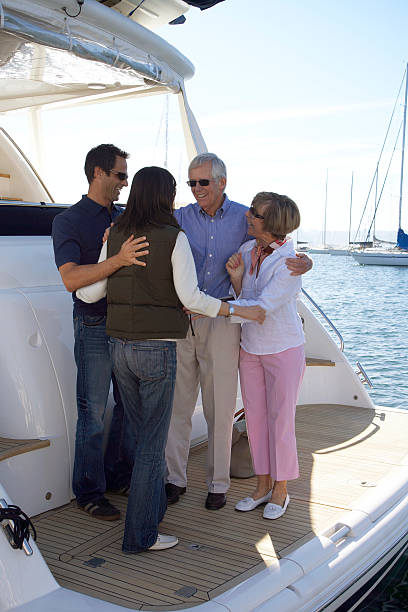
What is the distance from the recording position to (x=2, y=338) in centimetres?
341

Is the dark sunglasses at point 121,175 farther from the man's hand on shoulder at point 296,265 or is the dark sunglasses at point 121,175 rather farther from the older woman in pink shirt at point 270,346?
the man's hand on shoulder at point 296,265

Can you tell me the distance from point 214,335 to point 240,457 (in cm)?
97

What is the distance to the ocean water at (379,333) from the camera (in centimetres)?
422

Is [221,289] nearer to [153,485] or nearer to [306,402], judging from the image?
[153,485]

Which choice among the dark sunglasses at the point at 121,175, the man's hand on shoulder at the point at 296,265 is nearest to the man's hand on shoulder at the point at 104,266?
the dark sunglasses at the point at 121,175

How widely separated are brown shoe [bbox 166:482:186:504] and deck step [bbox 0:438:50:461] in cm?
78

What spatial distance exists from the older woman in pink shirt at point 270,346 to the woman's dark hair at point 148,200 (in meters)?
0.73

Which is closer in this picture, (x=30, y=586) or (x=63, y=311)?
(x=30, y=586)

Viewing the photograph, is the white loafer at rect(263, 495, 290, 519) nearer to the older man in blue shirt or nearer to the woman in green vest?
the older man in blue shirt

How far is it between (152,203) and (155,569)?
152 cm

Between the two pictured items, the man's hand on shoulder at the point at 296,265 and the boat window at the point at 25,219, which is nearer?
the man's hand on shoulder at the point at 296,265

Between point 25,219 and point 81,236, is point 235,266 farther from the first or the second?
point 25,219

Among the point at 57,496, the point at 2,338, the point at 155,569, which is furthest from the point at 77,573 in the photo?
the point at 2,338

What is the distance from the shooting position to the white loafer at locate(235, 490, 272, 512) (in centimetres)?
367
